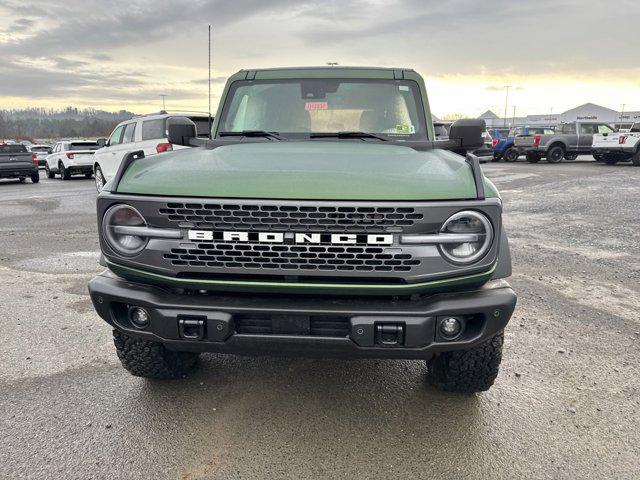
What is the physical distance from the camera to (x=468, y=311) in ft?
7.55

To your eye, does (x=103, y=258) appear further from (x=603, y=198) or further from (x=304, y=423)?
(x=603, y=198)

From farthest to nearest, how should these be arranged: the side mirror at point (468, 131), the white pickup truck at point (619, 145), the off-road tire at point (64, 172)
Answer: the white pickup truck at point (619, 145)
the off-road tire at point (64, 172)
the side mirror at point (468, 131)

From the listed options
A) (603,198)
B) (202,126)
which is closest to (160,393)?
(202,126)

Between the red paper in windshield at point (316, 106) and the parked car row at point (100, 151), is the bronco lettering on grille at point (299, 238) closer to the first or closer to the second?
the red paper in windshield at point (316, 106)

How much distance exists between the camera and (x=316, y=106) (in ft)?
12.7

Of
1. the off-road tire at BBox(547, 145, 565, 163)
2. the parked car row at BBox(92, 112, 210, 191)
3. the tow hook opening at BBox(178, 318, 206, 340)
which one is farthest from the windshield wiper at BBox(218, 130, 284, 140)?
the off-road tire at BBox(547, 145, 565, 163)

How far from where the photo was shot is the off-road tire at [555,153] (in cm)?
2425

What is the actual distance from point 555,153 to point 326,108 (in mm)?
23617

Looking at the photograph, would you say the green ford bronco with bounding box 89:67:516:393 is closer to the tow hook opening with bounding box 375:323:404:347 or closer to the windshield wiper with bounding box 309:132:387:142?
the tow hook opening with bounding box 375:323:404:347

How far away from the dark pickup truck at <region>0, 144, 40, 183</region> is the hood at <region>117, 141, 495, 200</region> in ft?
60.4

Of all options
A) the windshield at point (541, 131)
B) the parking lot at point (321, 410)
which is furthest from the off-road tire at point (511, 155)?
the parking lot at point (321, 410)

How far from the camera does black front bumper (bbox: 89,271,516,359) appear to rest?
229cm

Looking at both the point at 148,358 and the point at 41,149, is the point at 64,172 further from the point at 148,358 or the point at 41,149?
the point at 148,358

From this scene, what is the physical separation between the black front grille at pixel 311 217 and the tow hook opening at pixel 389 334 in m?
0.43
